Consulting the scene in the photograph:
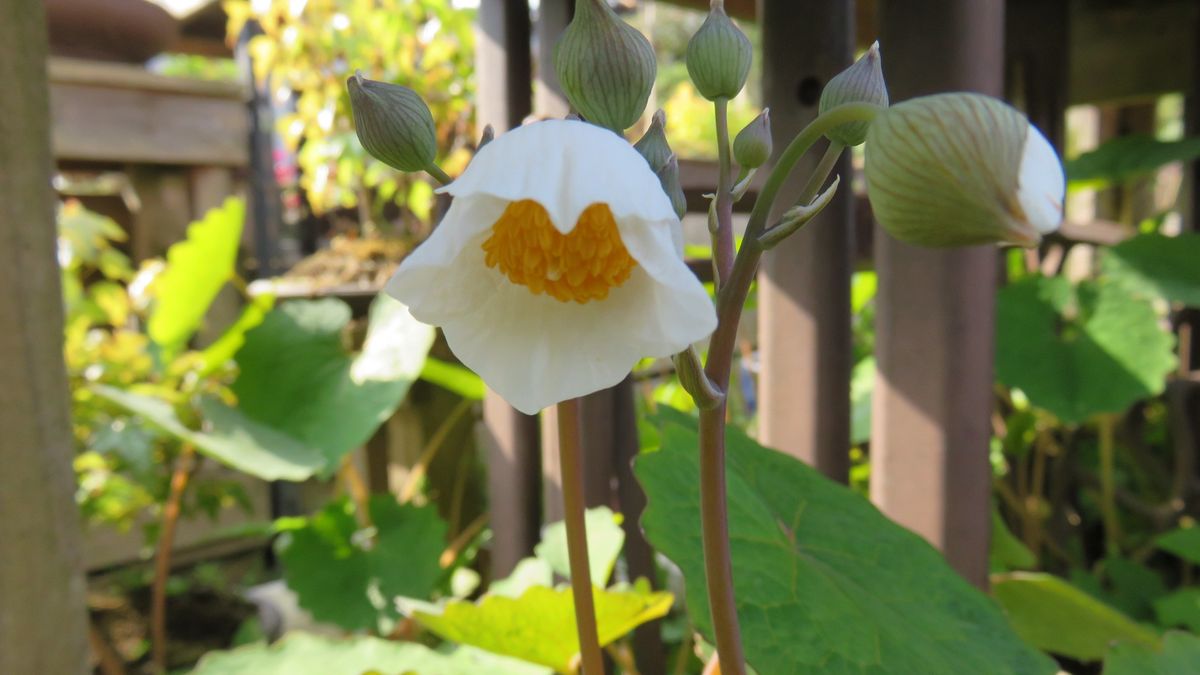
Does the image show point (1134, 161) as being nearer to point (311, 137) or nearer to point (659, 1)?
point (659, 1)

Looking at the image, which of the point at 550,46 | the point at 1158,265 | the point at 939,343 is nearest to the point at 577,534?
the point at 939,343

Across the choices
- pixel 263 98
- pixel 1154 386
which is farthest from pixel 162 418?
pixel 263 98

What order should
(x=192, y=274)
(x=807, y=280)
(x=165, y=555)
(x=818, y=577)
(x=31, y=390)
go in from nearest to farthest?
1. (x=818, y=577)
2. (x=31, y=390)
3. (x=807, y=280)
4. (x=165, y=555)
5. (x=192, y=274)

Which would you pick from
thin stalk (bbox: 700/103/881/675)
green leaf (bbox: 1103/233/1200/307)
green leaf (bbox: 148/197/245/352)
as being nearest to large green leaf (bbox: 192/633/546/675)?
thin stalk (bbox: 700/103/881/675)

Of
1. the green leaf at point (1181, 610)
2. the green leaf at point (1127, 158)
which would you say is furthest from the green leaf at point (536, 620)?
the green leaf at point (1127, 158)

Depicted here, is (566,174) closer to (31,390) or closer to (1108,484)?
(31,390)

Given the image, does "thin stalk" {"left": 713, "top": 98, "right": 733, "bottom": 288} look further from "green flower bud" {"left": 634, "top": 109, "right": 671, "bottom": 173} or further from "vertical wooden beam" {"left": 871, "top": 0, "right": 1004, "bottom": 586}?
"vertical wooden beam" {"left": 871, "top": 0, "right": 1004, "bottom": 586}
